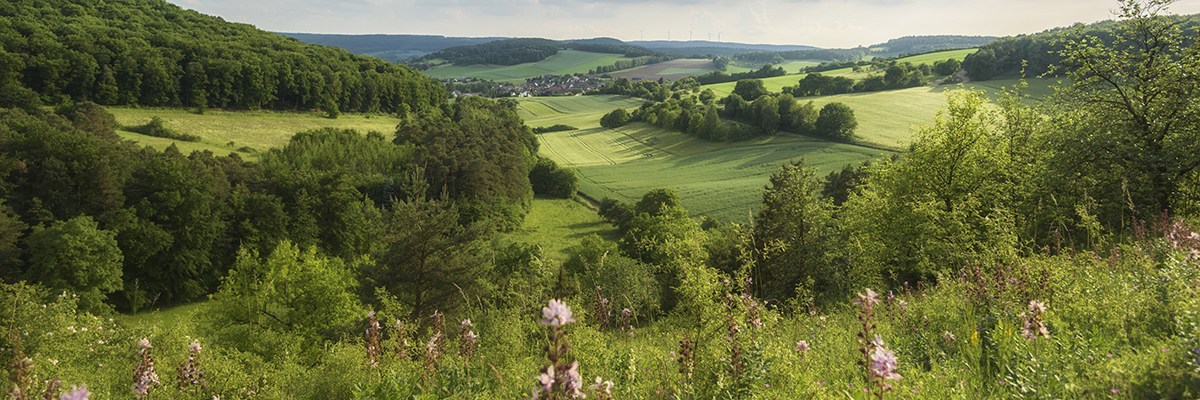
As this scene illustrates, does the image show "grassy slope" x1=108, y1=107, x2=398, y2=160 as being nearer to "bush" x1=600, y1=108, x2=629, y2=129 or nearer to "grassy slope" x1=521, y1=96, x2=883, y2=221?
"grassy slope" x1=521, y1=96, x2=883, y2=221

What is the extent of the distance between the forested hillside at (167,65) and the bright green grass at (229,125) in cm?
349

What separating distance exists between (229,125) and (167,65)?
49.7 ft

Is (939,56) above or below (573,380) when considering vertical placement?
above

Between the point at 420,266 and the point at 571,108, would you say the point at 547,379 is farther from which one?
the point at 571,108

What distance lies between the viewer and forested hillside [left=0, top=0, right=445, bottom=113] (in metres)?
65.2

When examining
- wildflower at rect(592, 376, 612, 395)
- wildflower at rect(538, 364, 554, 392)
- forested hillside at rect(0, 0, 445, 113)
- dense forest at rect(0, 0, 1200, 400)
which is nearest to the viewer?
wildflower at rect(538, 364, 554, 392)

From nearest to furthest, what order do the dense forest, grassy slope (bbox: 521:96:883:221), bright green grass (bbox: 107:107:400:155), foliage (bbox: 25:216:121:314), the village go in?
the dense forest < foliage (bbox: 25:216:121:314) < bright green grass (bbox: 107:107:400:155) < grassy slope (bbox: 521:96:883:221) < the village

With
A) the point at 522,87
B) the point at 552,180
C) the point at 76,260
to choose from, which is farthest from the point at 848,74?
the point at 76,260

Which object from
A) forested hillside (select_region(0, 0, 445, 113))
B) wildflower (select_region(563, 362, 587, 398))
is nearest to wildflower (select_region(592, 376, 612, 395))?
wildflower (select_region(563, 362, 587, 398))

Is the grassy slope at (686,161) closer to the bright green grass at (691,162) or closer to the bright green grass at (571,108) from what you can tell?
the bright green grass at (691,162)

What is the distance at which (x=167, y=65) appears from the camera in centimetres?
7362

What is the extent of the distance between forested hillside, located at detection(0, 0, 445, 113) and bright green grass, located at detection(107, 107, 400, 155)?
3491 mm

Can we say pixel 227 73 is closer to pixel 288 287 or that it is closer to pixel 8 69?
pixel 8 69

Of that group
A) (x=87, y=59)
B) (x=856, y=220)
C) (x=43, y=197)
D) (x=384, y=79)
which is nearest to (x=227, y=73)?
(x=87, y=59)
